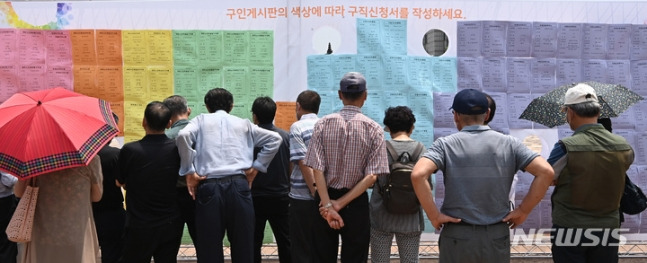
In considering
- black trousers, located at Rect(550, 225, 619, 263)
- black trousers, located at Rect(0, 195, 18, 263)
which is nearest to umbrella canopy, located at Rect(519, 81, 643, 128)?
black trousers, located at Rect(550, 225, 619, 263)

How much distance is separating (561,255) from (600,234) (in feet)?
0.92

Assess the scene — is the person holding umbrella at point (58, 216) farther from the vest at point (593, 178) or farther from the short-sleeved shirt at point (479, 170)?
the vest at point (593, 178)

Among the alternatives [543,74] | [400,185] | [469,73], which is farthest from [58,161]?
[543,74]

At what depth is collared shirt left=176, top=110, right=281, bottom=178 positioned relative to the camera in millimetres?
5105

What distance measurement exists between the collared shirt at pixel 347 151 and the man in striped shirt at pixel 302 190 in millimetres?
315

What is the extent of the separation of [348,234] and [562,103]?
5.83ft

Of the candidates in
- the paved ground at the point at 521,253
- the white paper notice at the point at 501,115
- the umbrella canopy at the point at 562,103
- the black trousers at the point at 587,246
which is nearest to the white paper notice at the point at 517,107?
the white paper notice at the point at 501,115

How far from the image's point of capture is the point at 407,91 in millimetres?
7168

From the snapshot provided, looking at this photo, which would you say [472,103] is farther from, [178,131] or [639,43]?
[639,43]

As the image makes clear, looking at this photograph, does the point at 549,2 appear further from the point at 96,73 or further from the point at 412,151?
the point at 96,73

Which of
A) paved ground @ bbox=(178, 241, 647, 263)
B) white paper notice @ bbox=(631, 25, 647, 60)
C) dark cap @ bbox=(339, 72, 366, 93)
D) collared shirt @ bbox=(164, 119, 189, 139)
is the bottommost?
paved ground @ bbox=(178, 241, 647, 263)

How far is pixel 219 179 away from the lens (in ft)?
16.9

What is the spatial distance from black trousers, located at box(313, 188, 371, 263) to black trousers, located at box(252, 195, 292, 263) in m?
1.33

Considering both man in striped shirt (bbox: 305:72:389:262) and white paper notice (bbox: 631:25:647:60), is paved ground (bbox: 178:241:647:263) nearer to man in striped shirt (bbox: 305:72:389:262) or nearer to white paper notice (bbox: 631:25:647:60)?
white paper notice (bbox: 631:25:647:60)
